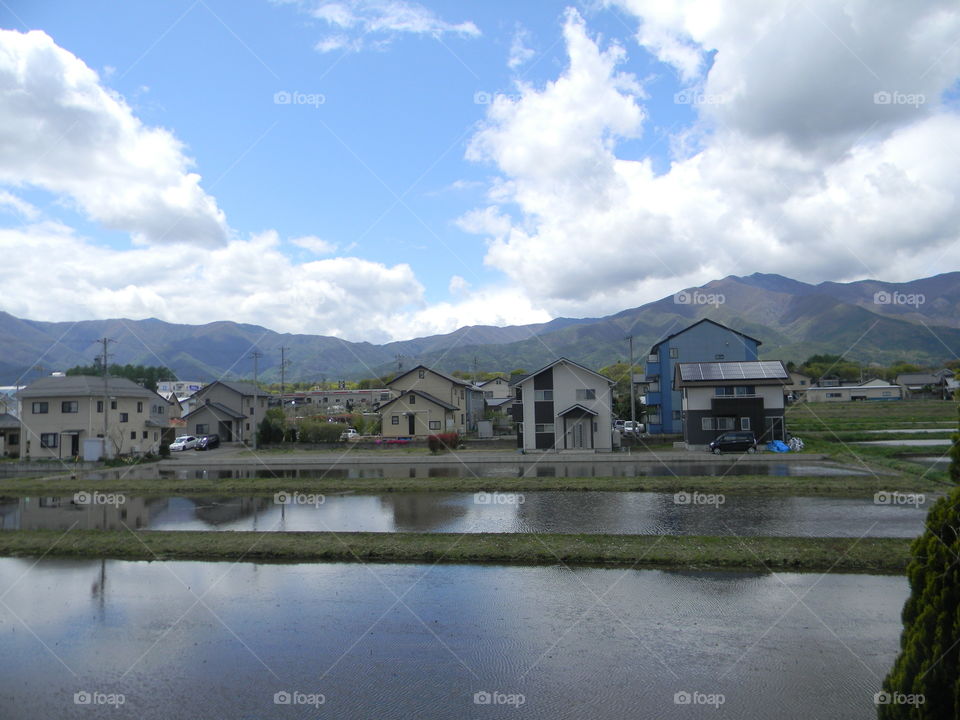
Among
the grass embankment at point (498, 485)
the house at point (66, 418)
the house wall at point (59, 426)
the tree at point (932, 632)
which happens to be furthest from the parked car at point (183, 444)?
the tree at point (932, 632)

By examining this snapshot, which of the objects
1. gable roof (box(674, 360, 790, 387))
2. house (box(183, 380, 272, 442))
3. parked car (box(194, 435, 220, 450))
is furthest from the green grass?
house (box(183, 380, 272, 442))

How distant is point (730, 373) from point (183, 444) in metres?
38.1

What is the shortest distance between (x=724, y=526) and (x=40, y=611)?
13.6 metres

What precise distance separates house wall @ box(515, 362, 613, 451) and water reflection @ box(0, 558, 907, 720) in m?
25.7

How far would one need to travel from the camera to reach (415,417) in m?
46.9

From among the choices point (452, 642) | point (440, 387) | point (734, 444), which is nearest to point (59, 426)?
point (440, 387)

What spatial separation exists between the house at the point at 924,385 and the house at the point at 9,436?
9776 cm

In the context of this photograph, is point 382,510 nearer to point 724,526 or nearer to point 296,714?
point 724,526

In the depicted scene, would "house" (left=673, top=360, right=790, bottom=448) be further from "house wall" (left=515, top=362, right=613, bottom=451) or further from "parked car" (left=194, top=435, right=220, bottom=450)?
"parked car" (left=194, top=435, right=220, bottom=450)

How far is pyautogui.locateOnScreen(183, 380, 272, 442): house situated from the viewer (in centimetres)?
4816

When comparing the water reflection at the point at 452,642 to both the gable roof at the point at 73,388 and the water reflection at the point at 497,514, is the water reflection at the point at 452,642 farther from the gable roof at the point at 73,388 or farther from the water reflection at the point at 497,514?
the gable roof at the point at 73,388

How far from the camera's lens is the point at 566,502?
18.0 m

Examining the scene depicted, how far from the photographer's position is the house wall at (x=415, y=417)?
4678cm

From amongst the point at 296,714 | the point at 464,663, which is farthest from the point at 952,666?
the point at 296,714
